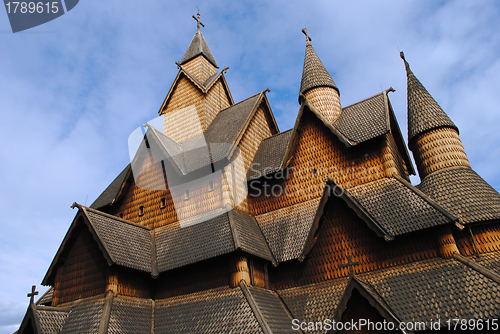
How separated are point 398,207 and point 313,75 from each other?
842cm

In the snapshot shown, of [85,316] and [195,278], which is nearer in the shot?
[85,316]

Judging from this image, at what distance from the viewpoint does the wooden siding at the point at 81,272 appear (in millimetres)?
11242

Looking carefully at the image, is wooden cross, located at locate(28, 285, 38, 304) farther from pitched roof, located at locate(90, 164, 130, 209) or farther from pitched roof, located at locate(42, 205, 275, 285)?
pitched roof, located at locate(90, 164, 130, 209)

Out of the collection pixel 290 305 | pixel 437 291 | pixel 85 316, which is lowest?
pixel 437 291

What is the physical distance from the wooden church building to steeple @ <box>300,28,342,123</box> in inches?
4.7

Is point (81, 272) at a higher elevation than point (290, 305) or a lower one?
higher

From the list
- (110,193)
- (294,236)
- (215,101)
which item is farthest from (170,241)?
(215,101)

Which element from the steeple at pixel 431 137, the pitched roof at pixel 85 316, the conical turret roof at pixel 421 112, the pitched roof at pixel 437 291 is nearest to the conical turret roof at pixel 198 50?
the conical turret roof at pixel 421 112

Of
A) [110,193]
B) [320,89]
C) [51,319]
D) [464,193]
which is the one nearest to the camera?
[51,319]

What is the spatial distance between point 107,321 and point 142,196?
5.67 metres

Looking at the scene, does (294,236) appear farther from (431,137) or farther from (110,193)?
(110,193)

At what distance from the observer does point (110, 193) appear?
1670 centimetres

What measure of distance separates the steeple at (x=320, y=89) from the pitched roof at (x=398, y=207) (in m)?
4.35

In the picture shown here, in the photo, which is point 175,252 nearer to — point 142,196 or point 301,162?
point 142,196
